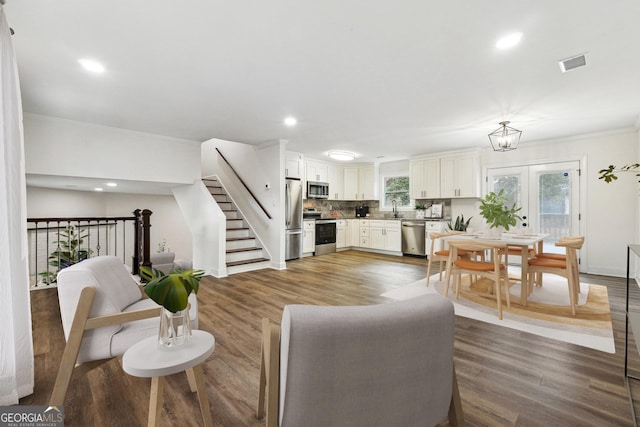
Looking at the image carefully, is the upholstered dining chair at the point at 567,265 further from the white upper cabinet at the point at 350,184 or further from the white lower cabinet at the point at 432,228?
the white upper cabinet at the point at 350,184

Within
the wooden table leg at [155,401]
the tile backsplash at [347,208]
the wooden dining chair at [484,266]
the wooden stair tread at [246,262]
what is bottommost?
the wooden stair tread at [246,262]

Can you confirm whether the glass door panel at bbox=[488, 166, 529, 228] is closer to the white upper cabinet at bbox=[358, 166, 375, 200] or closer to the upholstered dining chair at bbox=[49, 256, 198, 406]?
the white upper cabinet at bbox=[358, 166, 375, 200]

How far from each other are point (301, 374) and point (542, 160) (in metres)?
6.39

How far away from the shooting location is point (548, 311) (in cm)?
317

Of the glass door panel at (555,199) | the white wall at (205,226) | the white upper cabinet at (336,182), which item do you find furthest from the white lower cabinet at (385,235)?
the white wall at (205,226)

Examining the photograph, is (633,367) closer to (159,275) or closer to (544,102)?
(544,102)

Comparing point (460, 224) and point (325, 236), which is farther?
point (325, 236)

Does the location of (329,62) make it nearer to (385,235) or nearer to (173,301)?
(173,301)

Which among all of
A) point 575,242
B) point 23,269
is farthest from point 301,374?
point 575,242

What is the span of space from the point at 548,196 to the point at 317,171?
4.89m

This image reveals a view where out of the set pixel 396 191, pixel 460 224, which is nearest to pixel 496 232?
pixel 460 224

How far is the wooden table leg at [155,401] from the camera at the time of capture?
1271mm

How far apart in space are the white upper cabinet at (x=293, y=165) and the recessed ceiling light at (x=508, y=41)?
4.59 meters

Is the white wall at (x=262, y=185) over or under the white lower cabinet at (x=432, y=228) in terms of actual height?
over
